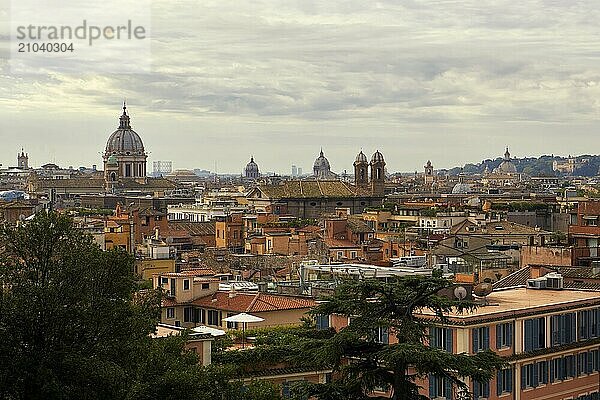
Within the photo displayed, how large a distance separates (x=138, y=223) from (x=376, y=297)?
5607 centimetres

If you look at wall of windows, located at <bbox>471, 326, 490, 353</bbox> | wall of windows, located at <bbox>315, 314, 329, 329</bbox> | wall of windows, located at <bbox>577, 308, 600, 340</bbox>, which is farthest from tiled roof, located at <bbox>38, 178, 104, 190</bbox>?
wall of windows, located at <bbox>471, 326, 490, 353</bbox>

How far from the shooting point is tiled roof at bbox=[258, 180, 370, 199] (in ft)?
357

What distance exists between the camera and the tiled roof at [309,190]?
4289 inches

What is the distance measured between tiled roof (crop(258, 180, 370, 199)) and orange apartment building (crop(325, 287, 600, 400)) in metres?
79.9

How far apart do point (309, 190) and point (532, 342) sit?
83.9 metres

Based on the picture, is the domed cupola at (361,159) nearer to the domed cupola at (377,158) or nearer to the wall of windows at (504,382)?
the domed cupola at (377,158)

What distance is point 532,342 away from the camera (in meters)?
26.2

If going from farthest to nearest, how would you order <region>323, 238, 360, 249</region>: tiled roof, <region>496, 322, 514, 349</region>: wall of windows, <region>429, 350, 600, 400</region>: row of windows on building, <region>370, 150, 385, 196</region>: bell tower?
<region>370, 150, 385, 196</region>: bell tower → <region>323, 238, 360, 249</region>: tiled roof → <region>496, 322, 514, 349</region>: wall of windows → <region>429, 350, 600, 400</region>: row of windows on building

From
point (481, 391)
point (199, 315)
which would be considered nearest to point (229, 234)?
point (199, 315)

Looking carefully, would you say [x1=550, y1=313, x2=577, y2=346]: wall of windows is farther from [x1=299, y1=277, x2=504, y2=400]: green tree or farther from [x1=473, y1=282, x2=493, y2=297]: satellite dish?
[x1=299, y1=277, x2=504, y2=400]: green tree

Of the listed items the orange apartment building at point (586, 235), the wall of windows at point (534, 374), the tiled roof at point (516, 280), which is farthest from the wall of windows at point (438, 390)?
the orange apartment building at point (586, 235)

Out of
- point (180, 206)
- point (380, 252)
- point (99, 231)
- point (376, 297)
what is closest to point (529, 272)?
point (376, 297)

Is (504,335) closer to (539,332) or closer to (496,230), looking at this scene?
(539,332)

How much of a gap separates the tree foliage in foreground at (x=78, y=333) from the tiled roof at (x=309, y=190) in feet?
289
